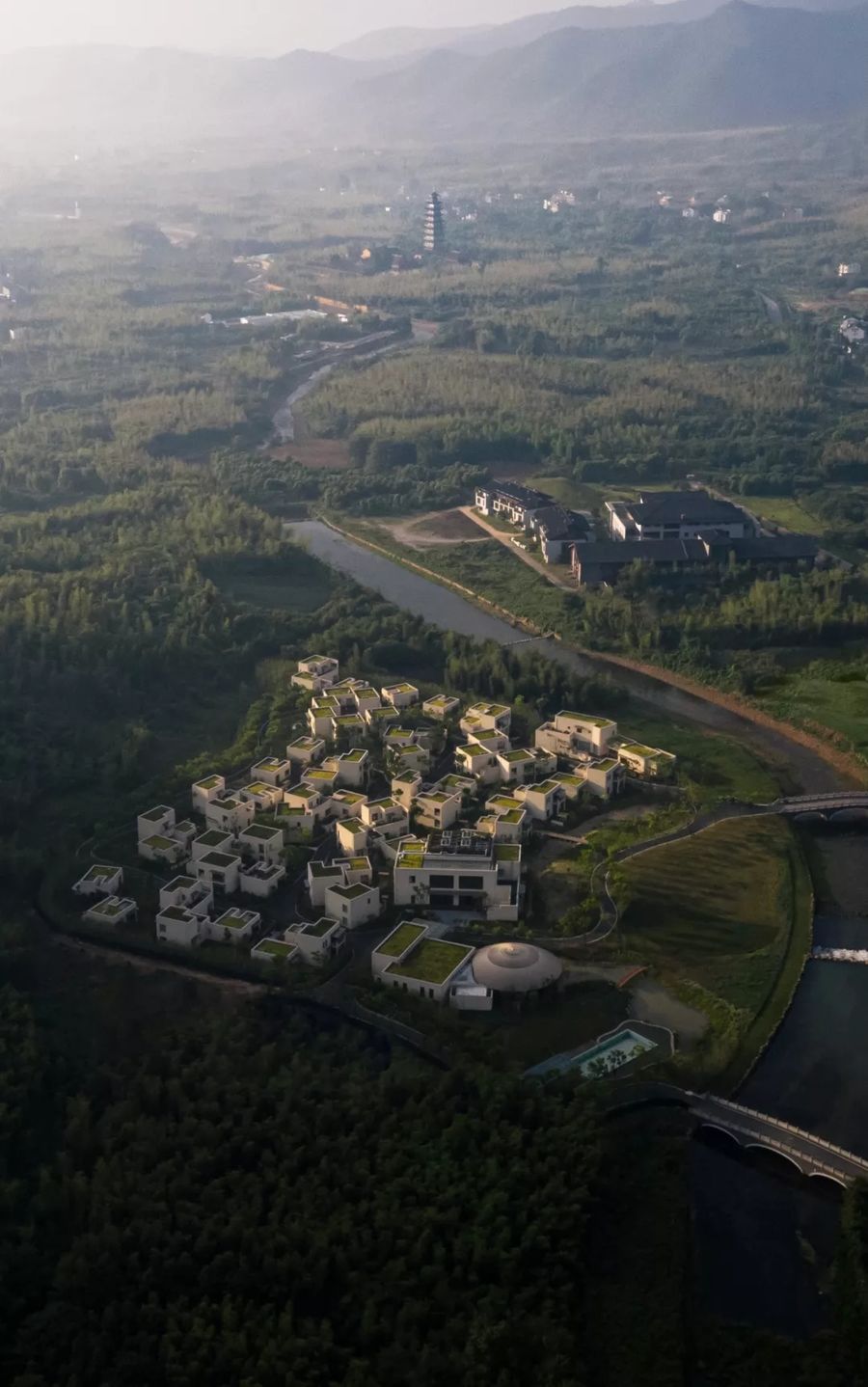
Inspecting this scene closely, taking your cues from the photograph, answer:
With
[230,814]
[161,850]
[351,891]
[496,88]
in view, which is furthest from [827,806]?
[496,88]

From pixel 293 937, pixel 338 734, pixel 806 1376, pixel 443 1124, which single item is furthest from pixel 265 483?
pixel 806 1376

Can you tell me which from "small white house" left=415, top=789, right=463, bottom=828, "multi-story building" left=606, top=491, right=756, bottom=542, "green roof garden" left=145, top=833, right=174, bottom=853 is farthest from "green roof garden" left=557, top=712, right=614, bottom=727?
"multi-story building" left=606, top=491, right=756, bottom=542

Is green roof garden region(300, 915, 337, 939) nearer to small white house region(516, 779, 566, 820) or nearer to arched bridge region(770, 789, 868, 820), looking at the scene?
small white house region(516, 779, 566, 820)

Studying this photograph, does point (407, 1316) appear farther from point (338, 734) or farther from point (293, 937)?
point (338, 734)

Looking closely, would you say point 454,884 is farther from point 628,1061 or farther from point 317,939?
point 628,1061

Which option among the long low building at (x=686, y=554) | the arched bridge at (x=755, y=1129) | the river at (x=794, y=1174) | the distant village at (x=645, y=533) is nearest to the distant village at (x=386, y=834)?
the arched bridge at (x=755, y=1129)

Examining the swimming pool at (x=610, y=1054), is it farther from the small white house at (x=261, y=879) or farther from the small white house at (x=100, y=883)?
the small white house at (x=100, y=883)
